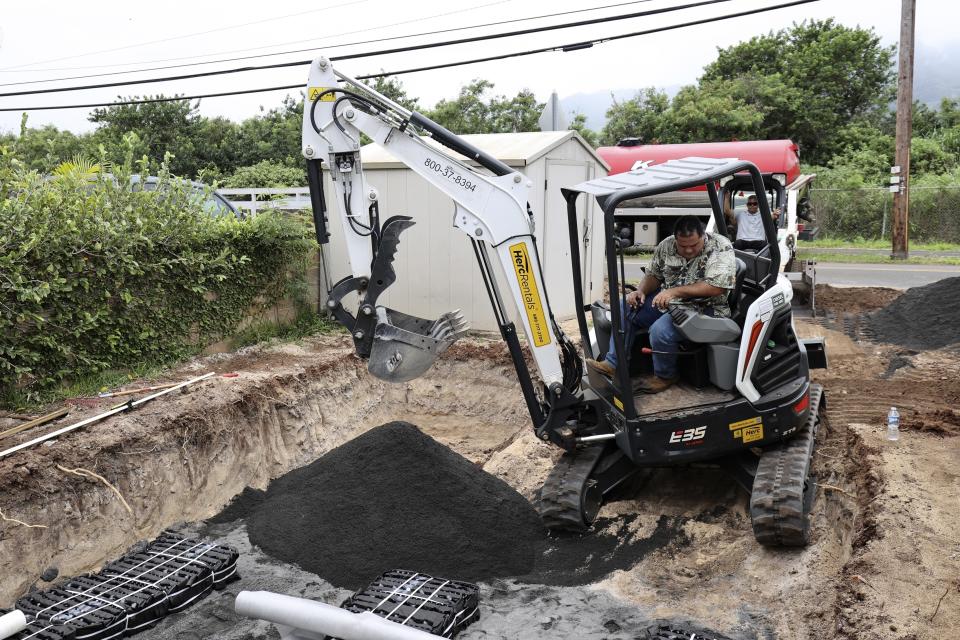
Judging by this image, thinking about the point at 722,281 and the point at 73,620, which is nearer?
the point at 73,620

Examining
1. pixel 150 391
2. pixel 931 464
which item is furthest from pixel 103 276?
pixel 931 464

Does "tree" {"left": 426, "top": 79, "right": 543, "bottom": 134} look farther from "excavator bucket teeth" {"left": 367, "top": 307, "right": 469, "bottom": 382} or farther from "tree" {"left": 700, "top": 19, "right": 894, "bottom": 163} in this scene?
"excavator bucket teeth" {"left": 367, "top": 307, "right": 469, "bottom": 382}

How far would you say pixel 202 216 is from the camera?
29.3ft

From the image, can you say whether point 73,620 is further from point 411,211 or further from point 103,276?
point 411,211

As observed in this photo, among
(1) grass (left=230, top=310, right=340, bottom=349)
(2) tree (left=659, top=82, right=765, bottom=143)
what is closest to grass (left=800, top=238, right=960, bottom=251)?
(2) tree (left=659, top=82, right=765, bottom=143)

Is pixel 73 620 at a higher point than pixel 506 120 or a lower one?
lower

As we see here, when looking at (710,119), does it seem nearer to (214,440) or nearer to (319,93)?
(214,440)

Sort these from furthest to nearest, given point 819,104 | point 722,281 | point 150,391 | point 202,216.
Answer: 1. point 819,104
2. point 202,216
3. point 150,391
4. point 722,281

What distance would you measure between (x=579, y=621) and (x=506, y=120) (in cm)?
2231

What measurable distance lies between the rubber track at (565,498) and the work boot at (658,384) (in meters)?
0.74

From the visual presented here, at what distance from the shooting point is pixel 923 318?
34.4 ft

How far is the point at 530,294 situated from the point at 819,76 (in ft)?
90.4

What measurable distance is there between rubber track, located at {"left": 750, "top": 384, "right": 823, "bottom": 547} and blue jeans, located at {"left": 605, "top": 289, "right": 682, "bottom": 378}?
0.94 meters

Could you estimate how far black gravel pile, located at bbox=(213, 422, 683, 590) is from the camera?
536cm
